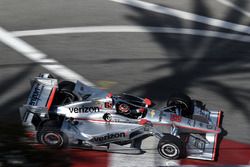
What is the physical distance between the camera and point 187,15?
14781mm

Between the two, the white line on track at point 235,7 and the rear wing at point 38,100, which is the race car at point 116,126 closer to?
the rear wing at point 38,100

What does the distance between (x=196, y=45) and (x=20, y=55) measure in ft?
15.1

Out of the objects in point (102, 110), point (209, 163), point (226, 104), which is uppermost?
point (226, 104)

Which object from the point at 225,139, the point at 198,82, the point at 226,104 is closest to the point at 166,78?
the point at 198,82

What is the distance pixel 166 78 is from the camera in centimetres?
1214

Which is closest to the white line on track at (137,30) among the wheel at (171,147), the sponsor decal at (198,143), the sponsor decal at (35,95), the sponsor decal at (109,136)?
the sponsor decal at (35,95)

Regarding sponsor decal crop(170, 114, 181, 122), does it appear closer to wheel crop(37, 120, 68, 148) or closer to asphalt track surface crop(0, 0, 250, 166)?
asphalt track surface crop(0, 0, 250, 166)

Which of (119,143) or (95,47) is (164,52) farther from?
(119,143)

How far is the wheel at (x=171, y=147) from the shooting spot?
364 inches

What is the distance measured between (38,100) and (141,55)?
3770 millimetres

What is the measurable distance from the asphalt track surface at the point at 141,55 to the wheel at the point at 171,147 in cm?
30

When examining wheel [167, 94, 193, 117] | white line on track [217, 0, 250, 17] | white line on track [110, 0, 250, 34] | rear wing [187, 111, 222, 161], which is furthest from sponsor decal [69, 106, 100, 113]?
white line on track [217, 0, 250, 17]

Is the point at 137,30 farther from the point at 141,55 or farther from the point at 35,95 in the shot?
the point at 35,95

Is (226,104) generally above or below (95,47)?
below
